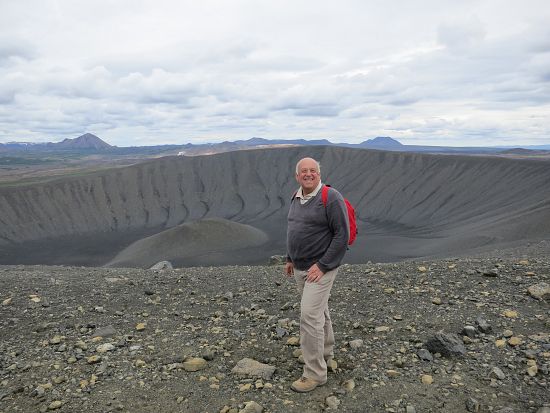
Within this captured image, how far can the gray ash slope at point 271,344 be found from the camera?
4676mm

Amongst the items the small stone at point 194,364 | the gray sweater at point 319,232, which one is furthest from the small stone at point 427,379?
the small stone at point 194,364

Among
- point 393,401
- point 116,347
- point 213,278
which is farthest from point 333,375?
point 213,278

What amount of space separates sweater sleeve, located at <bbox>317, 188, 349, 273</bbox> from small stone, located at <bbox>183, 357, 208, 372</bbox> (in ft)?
7.10

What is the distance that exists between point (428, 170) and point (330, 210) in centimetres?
7078

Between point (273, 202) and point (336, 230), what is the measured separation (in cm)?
7282

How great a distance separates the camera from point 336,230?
4.63 m

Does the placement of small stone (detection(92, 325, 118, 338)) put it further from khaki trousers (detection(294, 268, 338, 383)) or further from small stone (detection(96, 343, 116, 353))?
khaki trousers (detection(294, 268, 338, 383))

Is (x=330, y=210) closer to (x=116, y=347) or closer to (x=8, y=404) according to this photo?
(x=116, y=347)

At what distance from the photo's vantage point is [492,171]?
200 ft

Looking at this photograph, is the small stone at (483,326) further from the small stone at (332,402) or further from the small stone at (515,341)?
the small stone at (332,402)

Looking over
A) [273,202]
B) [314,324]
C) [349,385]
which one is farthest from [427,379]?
[273,202]

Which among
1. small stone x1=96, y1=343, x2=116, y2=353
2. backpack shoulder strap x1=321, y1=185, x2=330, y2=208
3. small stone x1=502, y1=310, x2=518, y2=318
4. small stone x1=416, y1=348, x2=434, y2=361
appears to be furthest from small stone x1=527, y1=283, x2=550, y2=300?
small stone x1=96, y1=343, x2=116, y2=353

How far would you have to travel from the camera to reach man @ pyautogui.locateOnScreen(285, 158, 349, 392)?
4605mm

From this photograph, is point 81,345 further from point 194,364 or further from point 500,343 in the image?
point 500,343
